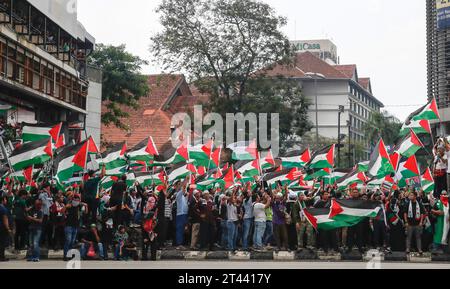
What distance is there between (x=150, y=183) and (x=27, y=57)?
1154cm

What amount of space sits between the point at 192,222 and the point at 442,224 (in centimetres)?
682

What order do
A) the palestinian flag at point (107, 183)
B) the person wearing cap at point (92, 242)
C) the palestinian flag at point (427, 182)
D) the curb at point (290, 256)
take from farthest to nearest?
the palestinian flag at point (107, 183) < the palestinian flag at point (427, 182) < the curb at point (290, 256) < the person wearing cap at point (92, 242)

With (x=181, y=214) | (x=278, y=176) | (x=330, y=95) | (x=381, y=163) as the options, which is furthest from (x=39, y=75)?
(x=330, y=95)

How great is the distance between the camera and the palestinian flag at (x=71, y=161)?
20141 millimetres

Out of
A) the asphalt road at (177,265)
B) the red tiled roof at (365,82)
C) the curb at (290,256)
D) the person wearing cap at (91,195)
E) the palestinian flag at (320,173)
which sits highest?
the red tiled roof at (365,82)

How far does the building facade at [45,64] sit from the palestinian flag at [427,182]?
17.0 m

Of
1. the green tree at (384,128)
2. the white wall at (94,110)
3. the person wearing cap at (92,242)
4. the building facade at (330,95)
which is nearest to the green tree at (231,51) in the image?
the white wall at (94,110)

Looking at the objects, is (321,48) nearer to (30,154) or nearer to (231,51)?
(231,51)

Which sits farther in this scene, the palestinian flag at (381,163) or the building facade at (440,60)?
the building facade at (440,60)

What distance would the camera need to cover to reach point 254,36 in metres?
46.1

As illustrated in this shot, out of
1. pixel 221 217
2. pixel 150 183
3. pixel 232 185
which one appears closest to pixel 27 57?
pixel 150 183

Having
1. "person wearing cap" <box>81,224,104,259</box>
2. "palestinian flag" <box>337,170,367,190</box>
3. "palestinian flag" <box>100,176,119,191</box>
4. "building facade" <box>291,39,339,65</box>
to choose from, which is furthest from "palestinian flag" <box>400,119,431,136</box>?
"building facade" <box>291,39,339,65</box>

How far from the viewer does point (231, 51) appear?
46125mm

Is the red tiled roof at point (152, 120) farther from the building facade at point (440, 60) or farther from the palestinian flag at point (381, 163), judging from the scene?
the palestinian flag at point (381, 163)
